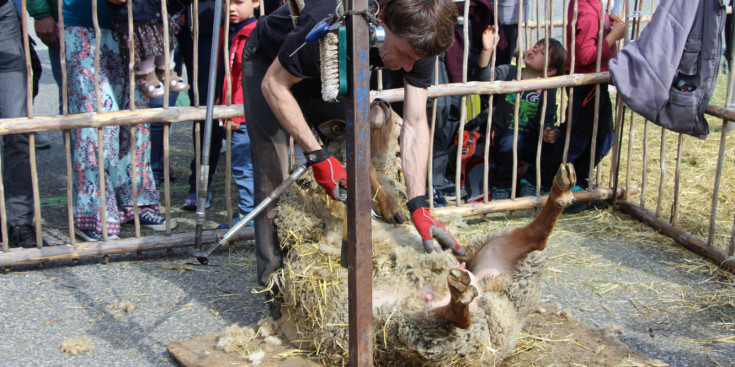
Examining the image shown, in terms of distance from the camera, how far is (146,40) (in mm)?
4277

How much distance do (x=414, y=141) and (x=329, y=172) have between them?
24.8 inches

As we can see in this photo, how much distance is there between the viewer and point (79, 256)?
4.12 metres

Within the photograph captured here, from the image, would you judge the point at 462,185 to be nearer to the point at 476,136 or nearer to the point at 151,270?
the point at 476,136

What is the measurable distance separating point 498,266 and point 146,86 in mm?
2797

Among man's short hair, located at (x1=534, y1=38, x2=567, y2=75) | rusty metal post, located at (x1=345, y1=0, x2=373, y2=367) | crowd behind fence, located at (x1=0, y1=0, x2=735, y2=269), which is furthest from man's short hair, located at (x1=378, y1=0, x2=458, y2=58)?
man's short hair, located at (x1=534, y1=38, x2=567, y2=75)

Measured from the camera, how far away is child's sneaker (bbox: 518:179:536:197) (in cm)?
533

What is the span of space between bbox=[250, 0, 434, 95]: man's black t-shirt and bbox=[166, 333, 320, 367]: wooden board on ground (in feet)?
4.10

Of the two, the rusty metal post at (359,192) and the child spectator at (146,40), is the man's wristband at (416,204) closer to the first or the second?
the rusty metal post at (359,192)

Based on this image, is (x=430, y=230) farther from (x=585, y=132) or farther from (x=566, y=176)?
(x=585, y=132)

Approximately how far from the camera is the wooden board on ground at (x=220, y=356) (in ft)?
9.57

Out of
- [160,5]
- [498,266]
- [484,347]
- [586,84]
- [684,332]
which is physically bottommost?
[684,332]

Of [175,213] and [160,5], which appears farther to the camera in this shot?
[175,213]

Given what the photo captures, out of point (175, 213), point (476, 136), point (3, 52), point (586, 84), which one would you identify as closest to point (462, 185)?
point (476, 136)

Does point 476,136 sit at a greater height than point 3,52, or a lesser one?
lesser
